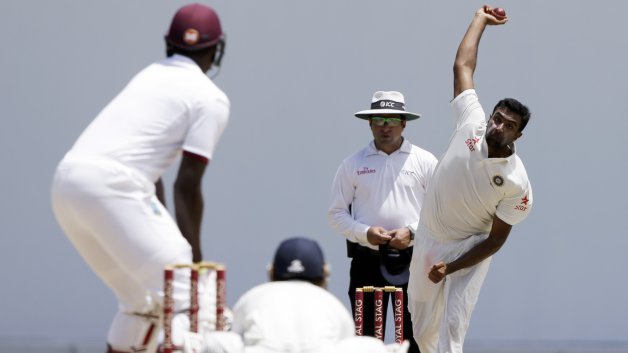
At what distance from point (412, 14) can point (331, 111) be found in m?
0.64

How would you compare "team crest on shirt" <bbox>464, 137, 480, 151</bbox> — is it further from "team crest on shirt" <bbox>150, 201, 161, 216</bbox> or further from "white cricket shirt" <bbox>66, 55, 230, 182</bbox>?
"team crest on shirt" <bbox>150, 201, 161, 216</bbox>

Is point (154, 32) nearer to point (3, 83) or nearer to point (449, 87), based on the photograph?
point (3, 83)

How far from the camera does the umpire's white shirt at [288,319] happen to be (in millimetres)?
3988

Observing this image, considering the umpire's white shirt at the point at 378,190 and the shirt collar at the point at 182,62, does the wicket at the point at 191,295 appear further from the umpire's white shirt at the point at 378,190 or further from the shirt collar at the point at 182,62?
the umpire's white shirt at the point at 378,190

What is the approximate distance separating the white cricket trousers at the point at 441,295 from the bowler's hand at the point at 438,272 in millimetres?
75

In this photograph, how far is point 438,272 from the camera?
6082 millimetres

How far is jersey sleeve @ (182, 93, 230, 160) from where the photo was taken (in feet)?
13.4

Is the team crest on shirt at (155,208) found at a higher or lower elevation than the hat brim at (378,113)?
lower

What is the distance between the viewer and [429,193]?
619cm

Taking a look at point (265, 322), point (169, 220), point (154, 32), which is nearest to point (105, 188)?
point (169, 220)

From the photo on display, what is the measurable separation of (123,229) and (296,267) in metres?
0.49

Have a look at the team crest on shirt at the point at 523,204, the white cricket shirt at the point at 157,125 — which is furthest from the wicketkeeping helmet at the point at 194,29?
the team crest on shirt at the point at 523,204

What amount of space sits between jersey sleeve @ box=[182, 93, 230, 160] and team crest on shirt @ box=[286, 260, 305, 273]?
37 cm

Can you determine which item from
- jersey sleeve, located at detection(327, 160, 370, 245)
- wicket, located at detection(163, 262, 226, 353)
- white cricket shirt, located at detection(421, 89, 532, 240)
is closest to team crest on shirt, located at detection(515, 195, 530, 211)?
white cricket shirt, located at detection(421, 89, 532, 240)
